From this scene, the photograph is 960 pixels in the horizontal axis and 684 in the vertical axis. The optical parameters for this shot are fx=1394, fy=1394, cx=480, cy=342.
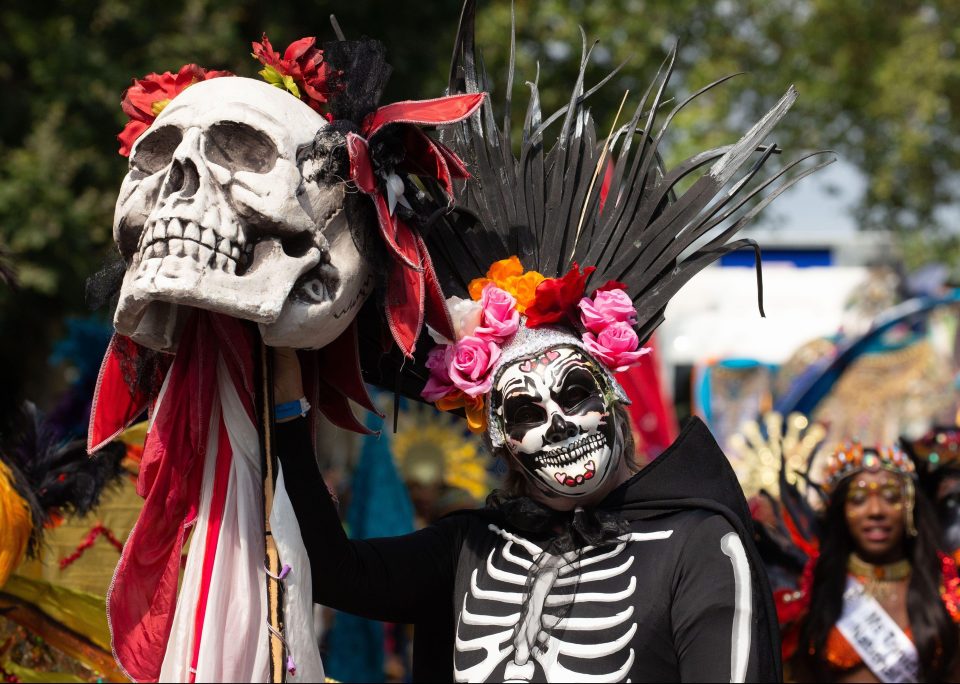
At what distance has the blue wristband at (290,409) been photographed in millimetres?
3143

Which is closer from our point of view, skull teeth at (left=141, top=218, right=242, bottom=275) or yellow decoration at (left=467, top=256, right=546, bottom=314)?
skull teeth at (left=141, top=218, right=242, bottom=275)

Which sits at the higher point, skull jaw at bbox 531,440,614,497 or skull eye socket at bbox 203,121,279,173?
skull eye socket at bbox 203,121,279,173

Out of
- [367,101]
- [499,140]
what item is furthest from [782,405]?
[367,101]

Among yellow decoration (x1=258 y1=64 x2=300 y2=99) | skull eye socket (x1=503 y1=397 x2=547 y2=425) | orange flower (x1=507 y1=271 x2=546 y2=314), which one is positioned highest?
yellow decoration (x1=258 y1=64 x2=300 y2=99)

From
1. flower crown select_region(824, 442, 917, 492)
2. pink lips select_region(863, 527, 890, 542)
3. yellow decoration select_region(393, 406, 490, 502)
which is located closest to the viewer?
pink lips select_region(863, 527, 890, 542)

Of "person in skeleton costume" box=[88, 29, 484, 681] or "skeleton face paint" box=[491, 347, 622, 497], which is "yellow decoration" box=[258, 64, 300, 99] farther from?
"skeleton face paint" box=[491, 347, 622, 497]

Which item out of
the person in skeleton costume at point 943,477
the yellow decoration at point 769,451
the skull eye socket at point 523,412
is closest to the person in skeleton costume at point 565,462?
the skull eye socket at point 523,412

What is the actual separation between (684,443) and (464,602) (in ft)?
2.13

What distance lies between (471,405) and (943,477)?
3.30 meters

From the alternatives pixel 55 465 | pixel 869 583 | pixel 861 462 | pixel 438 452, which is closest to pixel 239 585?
pixel 55 465

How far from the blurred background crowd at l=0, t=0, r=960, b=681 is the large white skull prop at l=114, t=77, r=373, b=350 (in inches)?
29.6

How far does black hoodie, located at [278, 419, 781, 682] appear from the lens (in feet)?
9.89

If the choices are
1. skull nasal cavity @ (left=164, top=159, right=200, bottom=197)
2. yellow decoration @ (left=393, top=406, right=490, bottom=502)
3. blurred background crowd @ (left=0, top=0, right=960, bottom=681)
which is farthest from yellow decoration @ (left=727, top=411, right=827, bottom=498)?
skull nasal cavity @ (left=164, top=159, right=200, bottom=197)

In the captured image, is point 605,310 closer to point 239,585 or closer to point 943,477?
point 239,585
